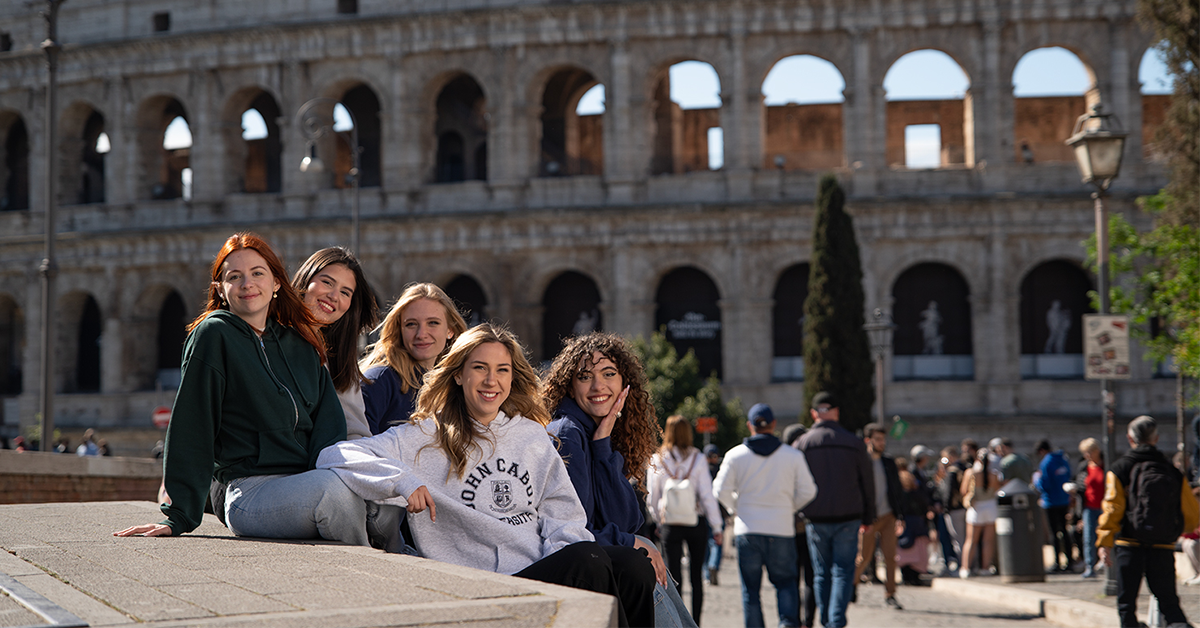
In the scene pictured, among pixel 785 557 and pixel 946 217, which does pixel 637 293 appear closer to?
pixel 946 217

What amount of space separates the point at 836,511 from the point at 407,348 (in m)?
5.38

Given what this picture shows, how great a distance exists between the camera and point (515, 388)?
16.0ft

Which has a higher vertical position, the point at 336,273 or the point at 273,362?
the point at 336,273

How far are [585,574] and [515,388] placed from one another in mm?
908

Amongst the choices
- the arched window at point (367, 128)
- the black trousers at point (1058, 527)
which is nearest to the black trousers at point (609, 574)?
the black trousers at point (1058, 527)

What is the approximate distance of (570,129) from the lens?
1265 inches

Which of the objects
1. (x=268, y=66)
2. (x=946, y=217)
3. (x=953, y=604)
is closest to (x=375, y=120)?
(x=268, y=66)

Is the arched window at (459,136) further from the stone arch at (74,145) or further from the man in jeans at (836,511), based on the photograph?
the man in jeans at (836,511)

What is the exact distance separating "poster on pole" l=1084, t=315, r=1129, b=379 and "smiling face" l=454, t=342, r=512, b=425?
811 centimetres

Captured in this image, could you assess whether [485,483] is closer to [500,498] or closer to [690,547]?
[500,498]

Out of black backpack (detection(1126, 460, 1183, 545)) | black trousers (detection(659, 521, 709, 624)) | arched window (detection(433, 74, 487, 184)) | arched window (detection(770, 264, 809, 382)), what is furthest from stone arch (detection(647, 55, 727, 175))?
black backpack (detection(1126, 460, 1183, 545))

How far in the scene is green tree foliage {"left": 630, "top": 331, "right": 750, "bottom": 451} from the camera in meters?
23.3

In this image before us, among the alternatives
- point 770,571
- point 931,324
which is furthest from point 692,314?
point 770,571

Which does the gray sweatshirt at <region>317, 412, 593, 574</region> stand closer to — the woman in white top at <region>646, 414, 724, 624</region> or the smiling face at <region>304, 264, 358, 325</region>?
the smiling face at <region>304, 264, 358, 325</region>
